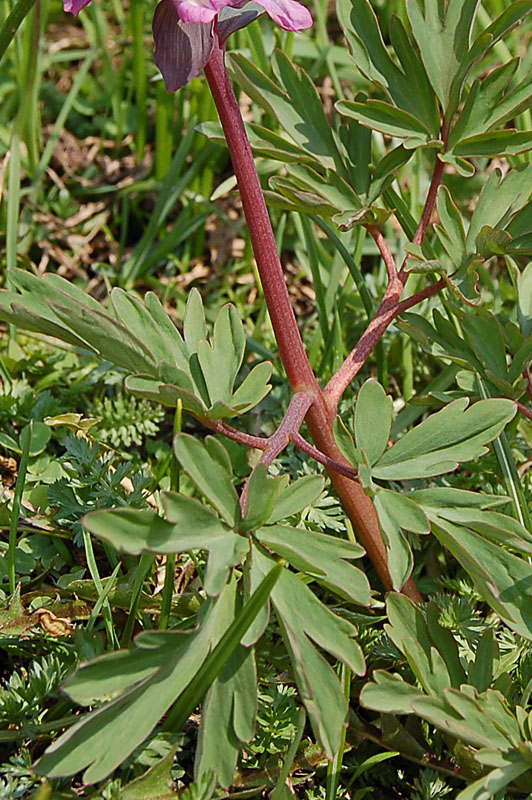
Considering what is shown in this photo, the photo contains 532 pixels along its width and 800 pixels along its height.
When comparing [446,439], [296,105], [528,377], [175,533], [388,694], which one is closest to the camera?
[175,533]

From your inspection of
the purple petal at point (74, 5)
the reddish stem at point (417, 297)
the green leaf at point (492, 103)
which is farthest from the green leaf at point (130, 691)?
the green leaf at point (492, 103)

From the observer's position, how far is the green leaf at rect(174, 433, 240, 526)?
3.94ft

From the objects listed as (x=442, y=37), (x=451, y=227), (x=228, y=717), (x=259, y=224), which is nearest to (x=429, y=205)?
(x=451, y=227)

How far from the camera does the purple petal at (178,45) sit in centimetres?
135

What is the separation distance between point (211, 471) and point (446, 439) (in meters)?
0.43

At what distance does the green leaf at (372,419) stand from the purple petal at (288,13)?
2.01ft

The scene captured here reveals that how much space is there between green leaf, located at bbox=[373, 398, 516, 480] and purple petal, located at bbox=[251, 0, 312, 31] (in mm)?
696

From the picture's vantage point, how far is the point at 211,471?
123 centimetres

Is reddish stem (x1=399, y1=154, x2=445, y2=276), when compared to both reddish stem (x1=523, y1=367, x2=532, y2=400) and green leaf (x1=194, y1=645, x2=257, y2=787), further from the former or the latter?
green leaf (x1=194, y1=645, x2=257, y2=787)

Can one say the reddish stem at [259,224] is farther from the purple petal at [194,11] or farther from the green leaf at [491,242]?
the green leaf at [491,242]

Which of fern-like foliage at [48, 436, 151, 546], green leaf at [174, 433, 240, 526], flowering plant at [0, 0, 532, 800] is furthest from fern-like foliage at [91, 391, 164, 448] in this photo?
green leaf at [174, 433, 240, 526]

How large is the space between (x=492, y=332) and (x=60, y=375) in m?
1.26

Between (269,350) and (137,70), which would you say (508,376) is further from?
(137,70)

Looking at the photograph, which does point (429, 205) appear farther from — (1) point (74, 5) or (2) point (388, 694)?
(2) point (388, 694)
